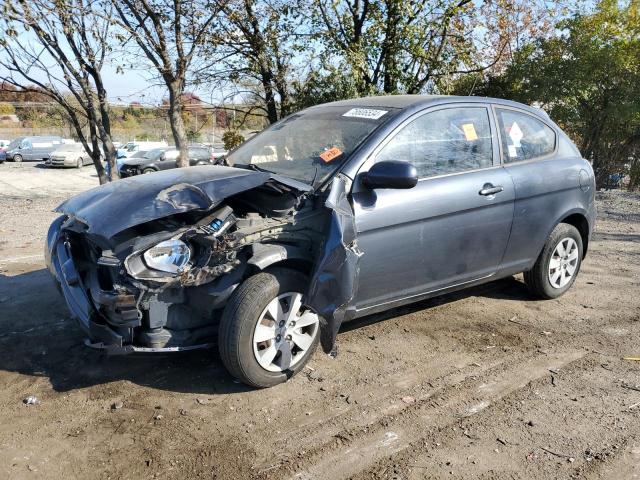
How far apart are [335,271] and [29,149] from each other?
115 ft

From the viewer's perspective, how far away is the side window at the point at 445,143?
3.94 m

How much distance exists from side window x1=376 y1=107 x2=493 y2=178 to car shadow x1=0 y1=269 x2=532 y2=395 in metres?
1.38

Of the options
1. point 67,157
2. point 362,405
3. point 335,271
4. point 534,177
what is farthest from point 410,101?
point 67,157

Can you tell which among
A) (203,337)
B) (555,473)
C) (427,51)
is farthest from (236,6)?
(555,473)

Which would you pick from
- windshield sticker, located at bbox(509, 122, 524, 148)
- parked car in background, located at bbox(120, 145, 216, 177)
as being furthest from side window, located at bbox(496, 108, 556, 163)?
parked car in background, located at bbox(120, 145, 216, 177)

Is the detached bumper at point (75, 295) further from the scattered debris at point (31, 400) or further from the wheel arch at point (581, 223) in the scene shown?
the wheel arch at point (581, 223)

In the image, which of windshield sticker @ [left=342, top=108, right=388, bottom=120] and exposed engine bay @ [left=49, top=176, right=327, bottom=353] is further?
windshield sticker @ [left=342, top=108, right=388, bottom=120]

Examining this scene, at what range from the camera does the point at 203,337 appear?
337 cm

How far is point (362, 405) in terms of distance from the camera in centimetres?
329

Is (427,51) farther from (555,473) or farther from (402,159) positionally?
(555,473)

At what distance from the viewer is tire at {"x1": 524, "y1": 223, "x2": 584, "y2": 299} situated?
4.90m

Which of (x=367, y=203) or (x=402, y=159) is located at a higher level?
(x=402, y=159)

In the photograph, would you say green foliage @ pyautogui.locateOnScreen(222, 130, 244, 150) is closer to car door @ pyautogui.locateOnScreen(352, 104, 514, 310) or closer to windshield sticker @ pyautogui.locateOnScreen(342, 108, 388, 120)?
windshield sticker @ pyautogui.locateOnScreen(342, 108, 388, 120)

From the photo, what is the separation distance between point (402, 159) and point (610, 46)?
1164cm
